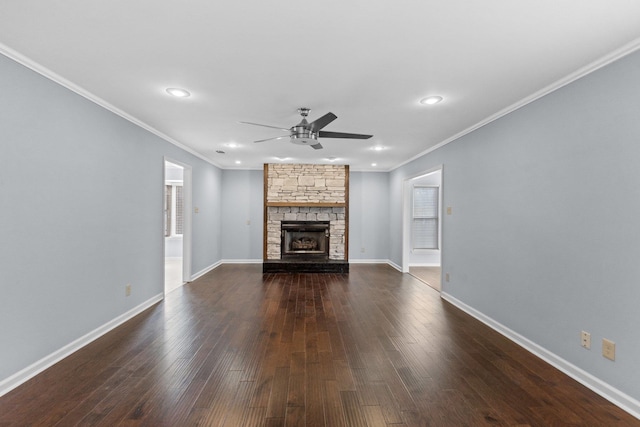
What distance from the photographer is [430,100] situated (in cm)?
301

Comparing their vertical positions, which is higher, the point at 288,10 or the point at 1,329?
the point at 288,10

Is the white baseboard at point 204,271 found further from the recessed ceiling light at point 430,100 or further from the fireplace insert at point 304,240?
the recessed ceiling light at point 430,100

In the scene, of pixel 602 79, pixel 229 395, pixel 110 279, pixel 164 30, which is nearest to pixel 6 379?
pixel 110 279

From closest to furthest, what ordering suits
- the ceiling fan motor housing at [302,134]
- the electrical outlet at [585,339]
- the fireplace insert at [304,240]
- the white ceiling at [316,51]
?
the white ceiling at [316,51]
the electrical outlet at [585,339]
the ceiling fan motor housing at [302,134]
the fireplace insert at [304,240]

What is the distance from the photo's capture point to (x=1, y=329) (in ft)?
6.93

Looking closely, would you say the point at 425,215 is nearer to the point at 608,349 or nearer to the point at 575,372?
the point at 575,372

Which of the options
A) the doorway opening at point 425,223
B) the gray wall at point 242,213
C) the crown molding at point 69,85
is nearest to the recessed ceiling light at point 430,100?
the crown molding at point 69,85

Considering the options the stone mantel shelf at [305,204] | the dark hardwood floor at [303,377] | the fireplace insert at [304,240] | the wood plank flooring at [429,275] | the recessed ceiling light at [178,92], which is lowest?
the wood plank flooring at [429,275]

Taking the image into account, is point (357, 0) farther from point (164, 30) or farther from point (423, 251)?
point (423, 251)

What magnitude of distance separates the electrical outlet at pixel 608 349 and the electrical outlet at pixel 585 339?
0.35 ft

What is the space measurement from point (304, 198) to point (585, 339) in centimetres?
534

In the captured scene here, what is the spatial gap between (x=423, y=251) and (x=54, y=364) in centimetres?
672

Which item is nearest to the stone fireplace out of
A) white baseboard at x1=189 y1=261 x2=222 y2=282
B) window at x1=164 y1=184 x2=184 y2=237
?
white baseboard at x1=189 y1=261 x2=222 y2=282

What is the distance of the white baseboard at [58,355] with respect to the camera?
217cm
